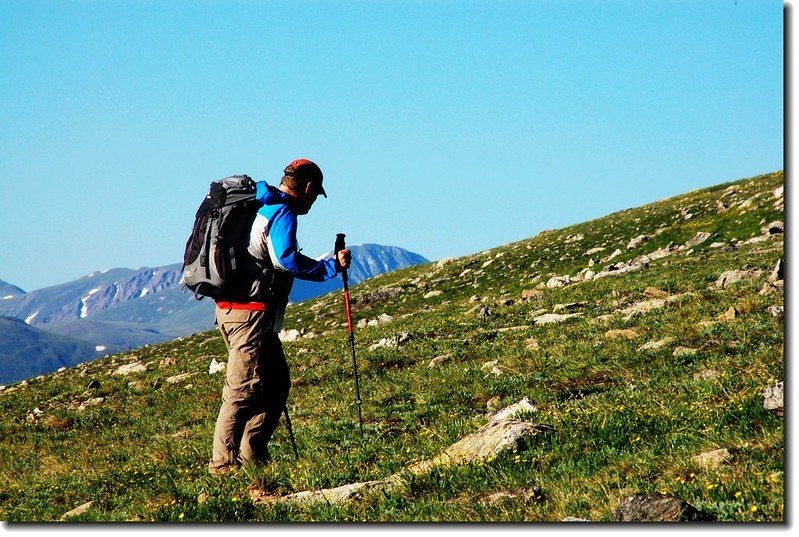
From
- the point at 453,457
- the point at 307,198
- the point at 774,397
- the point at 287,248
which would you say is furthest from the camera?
the point at 307,198

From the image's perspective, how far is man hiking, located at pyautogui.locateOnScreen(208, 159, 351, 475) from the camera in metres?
9.57

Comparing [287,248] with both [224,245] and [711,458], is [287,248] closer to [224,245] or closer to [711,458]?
[224,245]

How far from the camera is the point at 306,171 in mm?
9945

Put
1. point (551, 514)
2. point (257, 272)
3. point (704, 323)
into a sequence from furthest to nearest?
1. point (704, 323)
2. point (257, 272)
3. point (551, 514)

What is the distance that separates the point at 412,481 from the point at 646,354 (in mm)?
7309

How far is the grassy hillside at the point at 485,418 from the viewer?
732cm

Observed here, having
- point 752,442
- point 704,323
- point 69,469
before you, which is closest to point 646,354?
point 704,323

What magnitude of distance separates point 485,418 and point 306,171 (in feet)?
12.9

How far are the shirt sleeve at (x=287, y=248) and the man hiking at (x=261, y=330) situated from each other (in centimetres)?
1

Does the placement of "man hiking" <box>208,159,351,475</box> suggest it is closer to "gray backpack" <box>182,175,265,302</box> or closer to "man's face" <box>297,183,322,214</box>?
"man's face" <box>297,183,322,214</box>

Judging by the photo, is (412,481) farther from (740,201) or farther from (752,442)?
(740,201)

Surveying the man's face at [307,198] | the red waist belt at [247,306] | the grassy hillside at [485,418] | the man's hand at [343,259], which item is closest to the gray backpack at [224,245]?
the red waist belt at [247,306]

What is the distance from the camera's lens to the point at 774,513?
19.7 ft

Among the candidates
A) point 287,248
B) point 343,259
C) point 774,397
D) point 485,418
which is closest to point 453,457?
point 485,418
